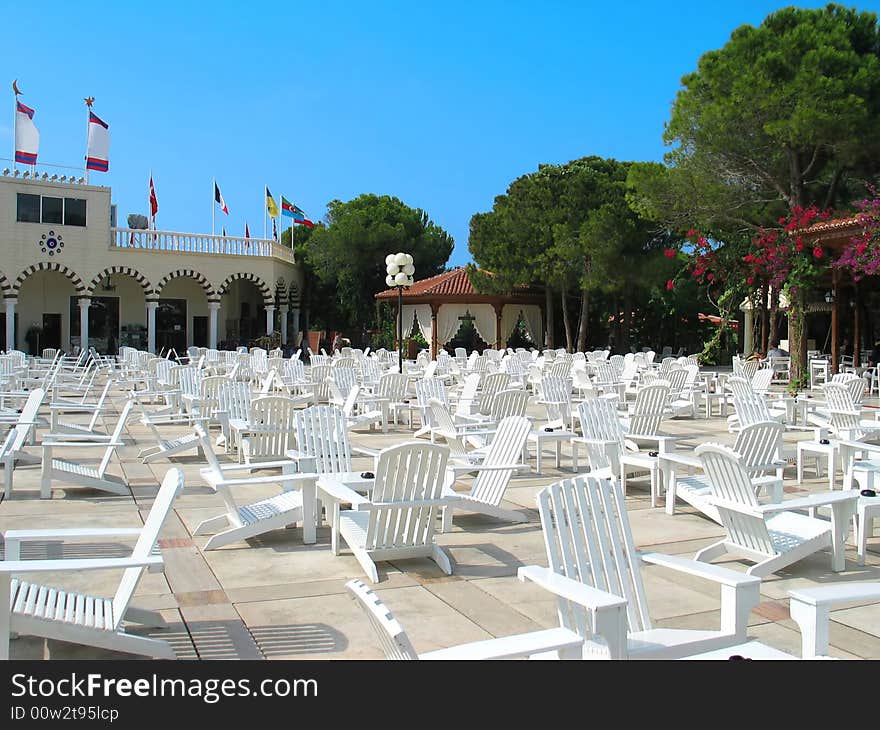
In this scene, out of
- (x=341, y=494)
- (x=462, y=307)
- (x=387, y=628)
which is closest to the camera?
(x=387, y=628)

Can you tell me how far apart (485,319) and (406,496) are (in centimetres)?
2818

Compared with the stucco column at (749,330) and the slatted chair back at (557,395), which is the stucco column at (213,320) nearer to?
the stucco column at (749,330)

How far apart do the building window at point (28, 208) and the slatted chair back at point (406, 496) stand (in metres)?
30.3

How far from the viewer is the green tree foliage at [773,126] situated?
19562 millimetres

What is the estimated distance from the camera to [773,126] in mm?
19672

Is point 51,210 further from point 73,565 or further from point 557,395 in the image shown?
point 73,565

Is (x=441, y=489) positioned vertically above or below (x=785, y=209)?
below

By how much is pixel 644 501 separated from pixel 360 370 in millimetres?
9568

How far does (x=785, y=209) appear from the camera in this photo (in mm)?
22969

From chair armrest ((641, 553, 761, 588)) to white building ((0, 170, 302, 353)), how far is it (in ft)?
103

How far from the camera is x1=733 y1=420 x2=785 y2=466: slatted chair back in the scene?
6.67 m

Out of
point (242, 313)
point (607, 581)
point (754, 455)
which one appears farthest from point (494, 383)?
point (242, 313)

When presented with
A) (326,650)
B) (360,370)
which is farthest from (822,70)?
(326,650)
